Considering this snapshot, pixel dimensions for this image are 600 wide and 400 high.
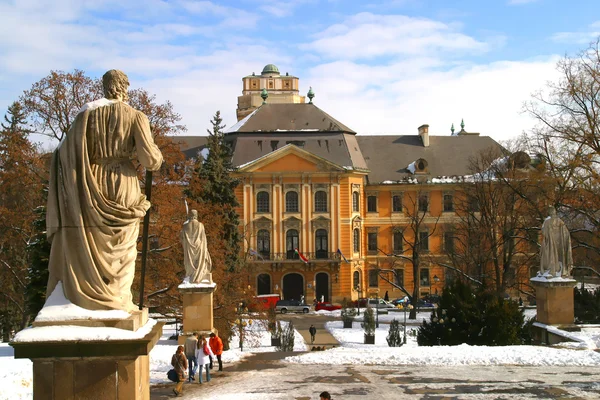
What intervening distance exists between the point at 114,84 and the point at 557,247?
48.1ft

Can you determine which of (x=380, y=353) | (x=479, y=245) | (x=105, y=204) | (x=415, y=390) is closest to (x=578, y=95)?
(x=479, y=245)

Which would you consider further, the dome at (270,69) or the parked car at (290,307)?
the dome at (270,69)

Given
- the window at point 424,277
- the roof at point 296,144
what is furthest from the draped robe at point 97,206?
the window at point 424,277

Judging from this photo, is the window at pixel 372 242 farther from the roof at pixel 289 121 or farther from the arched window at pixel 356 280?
the roof at pixel 289 121

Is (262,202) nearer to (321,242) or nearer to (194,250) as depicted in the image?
(321,242)

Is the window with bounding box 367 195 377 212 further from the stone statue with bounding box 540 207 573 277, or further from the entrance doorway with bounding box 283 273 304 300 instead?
the stone statue with bounding box 540 207 573 277

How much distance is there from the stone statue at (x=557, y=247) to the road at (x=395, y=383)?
418 centimetres

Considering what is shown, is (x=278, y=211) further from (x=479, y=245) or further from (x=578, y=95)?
(x=578, y=95)

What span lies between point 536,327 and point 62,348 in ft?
53.1

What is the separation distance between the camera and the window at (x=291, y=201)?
56.4 m

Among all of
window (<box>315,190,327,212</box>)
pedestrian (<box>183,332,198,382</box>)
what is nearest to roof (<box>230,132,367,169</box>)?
window (<box>315,190,327,212</box>)

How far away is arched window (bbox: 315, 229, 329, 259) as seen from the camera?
186 feet

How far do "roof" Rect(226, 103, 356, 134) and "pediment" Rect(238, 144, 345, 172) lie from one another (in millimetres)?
1949

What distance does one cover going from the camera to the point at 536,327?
63.5ft
